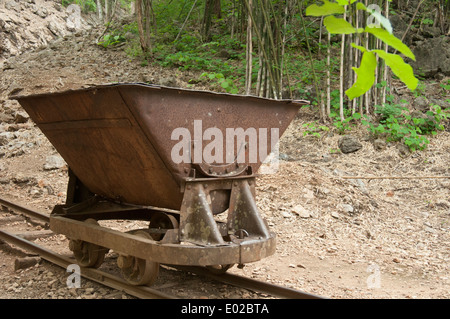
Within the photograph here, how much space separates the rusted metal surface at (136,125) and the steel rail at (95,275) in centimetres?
73

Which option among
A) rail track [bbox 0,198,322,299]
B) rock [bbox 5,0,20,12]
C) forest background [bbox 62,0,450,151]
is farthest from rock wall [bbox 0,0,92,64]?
rail track [bbox 0,198,322,299]

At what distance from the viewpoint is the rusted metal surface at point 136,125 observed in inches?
132

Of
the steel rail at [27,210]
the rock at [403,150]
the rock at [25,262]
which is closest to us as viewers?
the rock at [25,262]

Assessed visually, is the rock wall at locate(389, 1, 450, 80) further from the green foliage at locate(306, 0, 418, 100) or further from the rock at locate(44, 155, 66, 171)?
the green foliage at locate(306, 0, 418, 100)

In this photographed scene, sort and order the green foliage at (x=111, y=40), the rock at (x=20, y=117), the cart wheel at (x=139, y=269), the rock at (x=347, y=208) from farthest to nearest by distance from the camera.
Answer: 1. the green foliage at (x=111, y=40)
2. the rock at (x=20, y=117)
3. the rock at (x=347, y=208)
4. the cart wheel at (x=139, y=269)

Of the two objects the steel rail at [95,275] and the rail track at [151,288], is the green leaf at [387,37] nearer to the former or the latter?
the rail track at [151,288]

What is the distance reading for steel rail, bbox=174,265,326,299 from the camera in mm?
3567

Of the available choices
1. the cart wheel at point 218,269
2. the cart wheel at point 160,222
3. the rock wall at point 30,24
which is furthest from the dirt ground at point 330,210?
the rock wall at point 30,24

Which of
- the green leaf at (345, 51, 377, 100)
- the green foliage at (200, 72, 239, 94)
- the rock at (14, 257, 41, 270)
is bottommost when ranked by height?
the rock at (14, 257, 41, 270)

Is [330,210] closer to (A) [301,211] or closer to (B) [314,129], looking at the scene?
(A) [301,211]

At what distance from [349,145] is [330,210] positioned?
8.29 ft

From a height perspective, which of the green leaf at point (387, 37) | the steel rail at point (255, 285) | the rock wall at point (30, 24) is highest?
the rock wall at point (30, 24)

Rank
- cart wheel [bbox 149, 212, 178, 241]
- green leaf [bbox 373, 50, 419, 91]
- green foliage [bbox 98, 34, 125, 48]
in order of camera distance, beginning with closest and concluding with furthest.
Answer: green leaf [bbox 373, 50, 419, 91] → cart wheel [bbox 149, 212, 178, 241] → green foliage [bbox 98, 34, 125, 48]

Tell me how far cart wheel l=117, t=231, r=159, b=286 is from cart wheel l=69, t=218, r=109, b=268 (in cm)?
53
